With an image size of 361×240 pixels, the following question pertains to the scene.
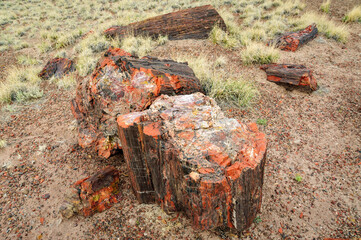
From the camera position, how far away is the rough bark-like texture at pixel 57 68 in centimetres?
650

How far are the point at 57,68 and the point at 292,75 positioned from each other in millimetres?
6980

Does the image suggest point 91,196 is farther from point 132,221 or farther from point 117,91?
point 117,91

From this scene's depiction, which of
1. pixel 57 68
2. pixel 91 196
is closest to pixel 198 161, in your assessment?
pixel 91 196

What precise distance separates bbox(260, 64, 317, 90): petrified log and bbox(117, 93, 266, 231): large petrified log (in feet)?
10.8

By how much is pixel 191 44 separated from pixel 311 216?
6.49 meters

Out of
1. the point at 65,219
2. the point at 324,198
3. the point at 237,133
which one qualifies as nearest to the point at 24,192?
the point at 65,219

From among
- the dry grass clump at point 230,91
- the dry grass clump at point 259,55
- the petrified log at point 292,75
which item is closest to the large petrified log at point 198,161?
the dry grass clump at point 230,91

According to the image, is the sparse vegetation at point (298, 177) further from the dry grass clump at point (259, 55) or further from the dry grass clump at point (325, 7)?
the dry grass clump at point (325, 7)

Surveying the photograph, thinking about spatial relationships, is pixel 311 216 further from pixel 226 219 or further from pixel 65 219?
pixel 65 219

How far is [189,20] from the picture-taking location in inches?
319

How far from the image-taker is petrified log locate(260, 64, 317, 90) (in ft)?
16.1

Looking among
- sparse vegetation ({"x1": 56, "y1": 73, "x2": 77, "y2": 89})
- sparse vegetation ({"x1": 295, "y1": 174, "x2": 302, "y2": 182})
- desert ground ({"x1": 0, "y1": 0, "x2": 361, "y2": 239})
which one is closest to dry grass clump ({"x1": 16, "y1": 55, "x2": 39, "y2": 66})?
desert ground ({"x1": 0, "y1": 0, "x2": 361, "y2": 239})

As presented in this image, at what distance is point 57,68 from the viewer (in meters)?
6.74

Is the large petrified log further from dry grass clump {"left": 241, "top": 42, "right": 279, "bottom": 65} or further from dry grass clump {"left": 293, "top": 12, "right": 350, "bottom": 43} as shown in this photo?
dry grass clump {"left": 293, "top": 12, "right": 350, "bottom": 43}
